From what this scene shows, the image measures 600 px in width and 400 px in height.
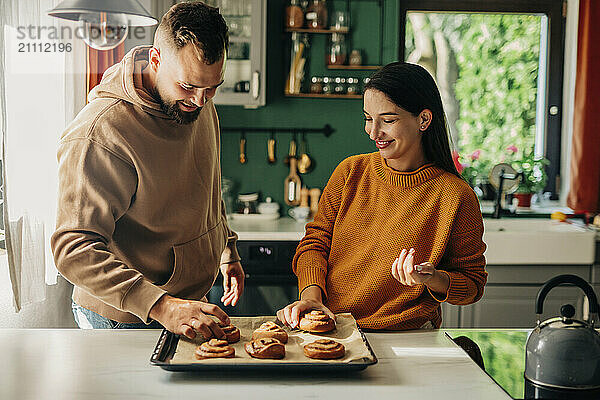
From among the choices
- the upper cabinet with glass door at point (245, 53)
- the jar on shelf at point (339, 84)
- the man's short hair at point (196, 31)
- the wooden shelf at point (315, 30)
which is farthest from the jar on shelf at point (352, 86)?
the man's short hair at point (196, 31)

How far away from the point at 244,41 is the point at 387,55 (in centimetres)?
75

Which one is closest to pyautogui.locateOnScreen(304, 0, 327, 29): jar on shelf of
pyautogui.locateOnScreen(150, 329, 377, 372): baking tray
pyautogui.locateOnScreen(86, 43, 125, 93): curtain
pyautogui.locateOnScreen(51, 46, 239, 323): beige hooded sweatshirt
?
pyautogui.locateOnScreen(86, 43, 125, 93): curtain

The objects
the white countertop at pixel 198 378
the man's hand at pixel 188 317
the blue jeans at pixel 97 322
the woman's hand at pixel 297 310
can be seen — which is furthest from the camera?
the blue jeans at pixel 97 322

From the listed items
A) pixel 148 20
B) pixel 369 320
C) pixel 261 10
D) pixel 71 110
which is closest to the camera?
pixel 369 320

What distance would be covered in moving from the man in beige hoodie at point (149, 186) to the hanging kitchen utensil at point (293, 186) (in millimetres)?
1664

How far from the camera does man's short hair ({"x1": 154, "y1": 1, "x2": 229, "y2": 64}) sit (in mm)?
1445

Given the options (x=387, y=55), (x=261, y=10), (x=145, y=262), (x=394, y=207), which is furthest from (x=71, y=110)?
(x=387, y=55)

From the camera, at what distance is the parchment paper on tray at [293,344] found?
1.20 meters

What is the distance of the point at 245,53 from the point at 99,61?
1053mm

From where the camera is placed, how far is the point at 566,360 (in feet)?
3.82

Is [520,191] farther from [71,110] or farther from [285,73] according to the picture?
[71,110]

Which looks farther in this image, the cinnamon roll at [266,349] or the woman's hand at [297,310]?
the woman's hand at [297,310]

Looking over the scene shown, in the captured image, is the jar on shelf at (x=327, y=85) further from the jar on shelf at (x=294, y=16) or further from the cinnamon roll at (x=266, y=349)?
the cinnamon roll at (x=266, y=349)

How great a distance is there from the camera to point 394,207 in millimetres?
1588
